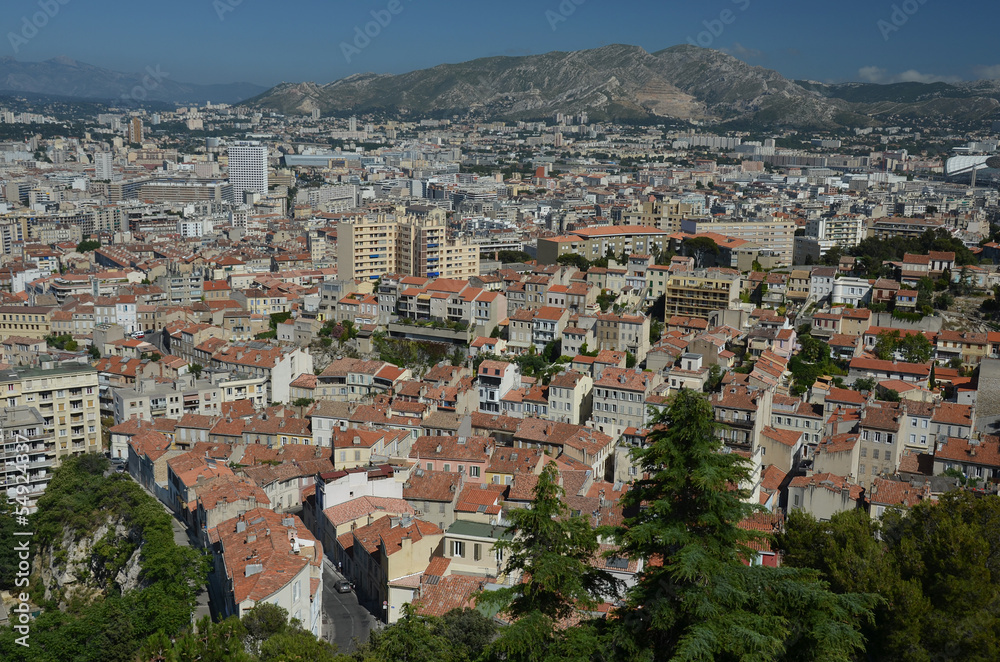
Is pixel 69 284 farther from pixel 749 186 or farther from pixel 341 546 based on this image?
pixel 749 186

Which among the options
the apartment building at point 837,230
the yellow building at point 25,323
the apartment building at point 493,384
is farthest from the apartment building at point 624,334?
the apartment building at point 837,230

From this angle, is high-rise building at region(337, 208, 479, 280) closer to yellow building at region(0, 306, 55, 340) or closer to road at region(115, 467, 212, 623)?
yellow building at region(0, 306, 55, 340)

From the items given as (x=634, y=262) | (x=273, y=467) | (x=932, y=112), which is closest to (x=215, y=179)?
(x=634, y=262)

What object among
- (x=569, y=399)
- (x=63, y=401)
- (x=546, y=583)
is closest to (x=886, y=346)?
(x=569, y=399)

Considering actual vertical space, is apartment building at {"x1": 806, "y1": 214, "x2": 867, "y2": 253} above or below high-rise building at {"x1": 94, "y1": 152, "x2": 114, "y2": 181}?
below

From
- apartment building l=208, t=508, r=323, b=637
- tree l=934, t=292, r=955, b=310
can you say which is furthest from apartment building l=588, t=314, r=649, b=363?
apartment building l=208, t=508, r=323, b=637
